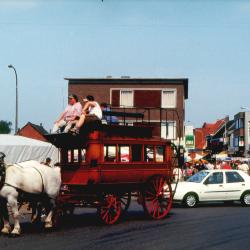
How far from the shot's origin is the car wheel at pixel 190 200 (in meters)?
21.5

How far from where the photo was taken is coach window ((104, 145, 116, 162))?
48.3ft

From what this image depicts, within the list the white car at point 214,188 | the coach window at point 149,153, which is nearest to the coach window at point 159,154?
the coach window at point 149,153

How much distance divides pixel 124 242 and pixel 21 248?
6.67 ft

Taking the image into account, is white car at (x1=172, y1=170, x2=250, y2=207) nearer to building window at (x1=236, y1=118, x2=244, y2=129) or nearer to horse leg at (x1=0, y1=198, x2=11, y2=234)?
horse leg at (x1=0, y1=198, x2=11, y2=234)

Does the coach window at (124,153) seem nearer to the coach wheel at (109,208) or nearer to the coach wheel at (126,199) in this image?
the coach wheel at (126,199)

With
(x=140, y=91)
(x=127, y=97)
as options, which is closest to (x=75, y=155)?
(x=140, y=91)

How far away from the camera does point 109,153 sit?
14.9 meters

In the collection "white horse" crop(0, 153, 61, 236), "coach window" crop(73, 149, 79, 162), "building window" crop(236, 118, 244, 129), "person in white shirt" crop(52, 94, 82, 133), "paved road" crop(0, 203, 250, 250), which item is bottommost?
"paved road" crop(0, 203, 250, 250)

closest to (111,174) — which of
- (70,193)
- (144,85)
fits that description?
(70,193)

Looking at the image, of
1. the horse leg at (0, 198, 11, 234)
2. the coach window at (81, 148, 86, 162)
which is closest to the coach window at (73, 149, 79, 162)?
the coach window at (81, 148, 86, 162)

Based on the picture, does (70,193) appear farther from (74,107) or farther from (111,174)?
(74,107)

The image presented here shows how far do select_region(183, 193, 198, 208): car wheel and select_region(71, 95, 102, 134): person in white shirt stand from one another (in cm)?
820

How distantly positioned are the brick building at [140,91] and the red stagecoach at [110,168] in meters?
41.4

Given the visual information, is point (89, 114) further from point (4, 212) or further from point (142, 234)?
point (142, 234)
